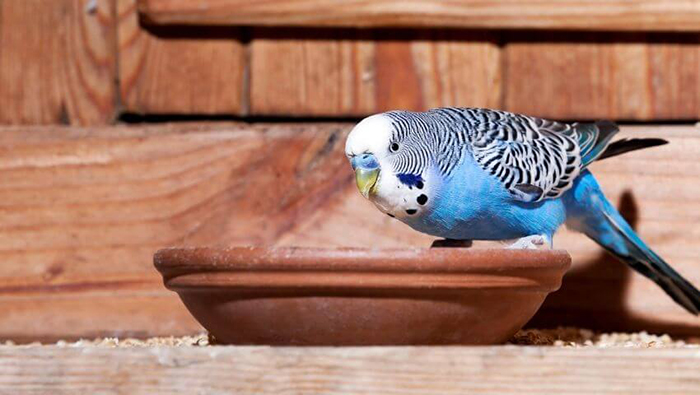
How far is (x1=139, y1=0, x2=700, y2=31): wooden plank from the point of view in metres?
2.05

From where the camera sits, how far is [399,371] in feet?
4.34

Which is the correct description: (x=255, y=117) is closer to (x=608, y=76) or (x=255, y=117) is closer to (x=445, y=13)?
(x=445, y=13)

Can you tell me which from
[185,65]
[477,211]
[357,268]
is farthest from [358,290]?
[185,65]

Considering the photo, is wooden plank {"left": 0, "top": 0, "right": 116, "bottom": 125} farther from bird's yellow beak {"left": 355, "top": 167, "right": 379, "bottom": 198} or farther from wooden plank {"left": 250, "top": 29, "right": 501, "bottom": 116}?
bird's yellow beak {"left": 355, "top": 167, "right": 379, "bottom": 198}

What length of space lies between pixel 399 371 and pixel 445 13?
3.09 feet

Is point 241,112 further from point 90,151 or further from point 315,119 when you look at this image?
point 90,151

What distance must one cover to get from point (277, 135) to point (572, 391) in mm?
932

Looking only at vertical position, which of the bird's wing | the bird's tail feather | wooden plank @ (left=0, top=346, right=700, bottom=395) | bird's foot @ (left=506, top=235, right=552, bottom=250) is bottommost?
the bird's tail feather

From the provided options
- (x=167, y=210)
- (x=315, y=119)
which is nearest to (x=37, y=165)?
(x=167, y=210)

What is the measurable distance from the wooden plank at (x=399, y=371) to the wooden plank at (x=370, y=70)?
34.5 inches

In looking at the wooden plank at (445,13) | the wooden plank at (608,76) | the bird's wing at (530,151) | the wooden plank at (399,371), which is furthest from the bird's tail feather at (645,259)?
the wooden plank at (399,371)

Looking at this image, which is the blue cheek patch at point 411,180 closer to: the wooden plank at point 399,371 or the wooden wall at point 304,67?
the wooden plank at point 399,371

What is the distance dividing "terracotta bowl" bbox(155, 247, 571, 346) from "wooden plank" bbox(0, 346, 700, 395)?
8cm

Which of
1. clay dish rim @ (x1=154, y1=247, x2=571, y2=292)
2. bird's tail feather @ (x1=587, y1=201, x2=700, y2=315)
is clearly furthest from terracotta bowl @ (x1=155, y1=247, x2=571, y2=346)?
bird's tail feather @ (x1=587, y1=201, x2=700, y2=315)
